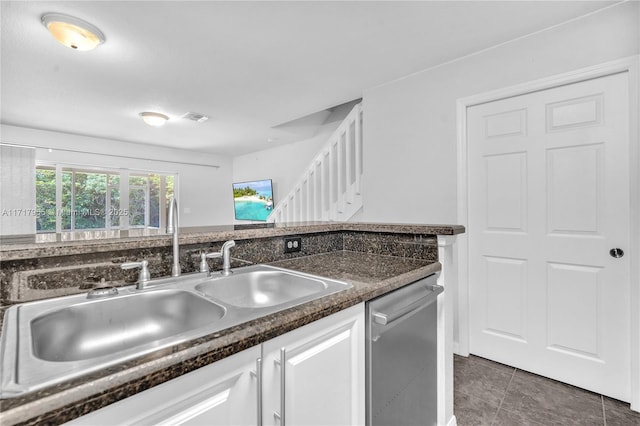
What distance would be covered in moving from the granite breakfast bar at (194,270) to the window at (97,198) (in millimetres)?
5329

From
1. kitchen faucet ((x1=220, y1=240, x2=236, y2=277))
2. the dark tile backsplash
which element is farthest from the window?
kitchen faucet ((x1=220, y1=240, x2=236, y2=277))

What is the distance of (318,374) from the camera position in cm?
89

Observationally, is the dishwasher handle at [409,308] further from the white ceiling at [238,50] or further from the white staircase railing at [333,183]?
the white staircase railing at [333,183]

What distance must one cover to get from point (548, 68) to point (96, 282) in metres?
2.87

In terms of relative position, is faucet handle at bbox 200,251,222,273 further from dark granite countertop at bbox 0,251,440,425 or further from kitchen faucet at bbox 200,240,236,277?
dark granite countertop at bbox 0,251,440,425

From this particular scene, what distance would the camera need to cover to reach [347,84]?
3.04 meters

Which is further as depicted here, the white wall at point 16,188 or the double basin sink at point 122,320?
the white wall at point 16,188

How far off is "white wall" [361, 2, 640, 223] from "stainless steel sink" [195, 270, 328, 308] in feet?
5.73

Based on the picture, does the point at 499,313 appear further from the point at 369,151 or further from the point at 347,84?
the point at 347,84

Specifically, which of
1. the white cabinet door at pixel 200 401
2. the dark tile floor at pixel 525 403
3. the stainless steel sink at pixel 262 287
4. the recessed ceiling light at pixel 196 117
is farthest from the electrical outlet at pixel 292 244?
the recessed ceiling light at pixel 196 117

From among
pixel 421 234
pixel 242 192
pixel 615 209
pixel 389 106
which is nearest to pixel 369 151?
pixel 389 106

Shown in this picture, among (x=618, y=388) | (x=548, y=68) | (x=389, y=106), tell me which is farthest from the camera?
(x=389, y=106)

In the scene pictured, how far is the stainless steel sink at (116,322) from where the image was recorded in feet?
2.75
